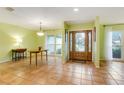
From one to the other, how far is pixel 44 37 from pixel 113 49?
529 cm

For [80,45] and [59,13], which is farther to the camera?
[80,45]

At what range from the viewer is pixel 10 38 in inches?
245

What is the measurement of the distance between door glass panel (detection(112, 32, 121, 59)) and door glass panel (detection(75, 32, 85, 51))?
182 cm

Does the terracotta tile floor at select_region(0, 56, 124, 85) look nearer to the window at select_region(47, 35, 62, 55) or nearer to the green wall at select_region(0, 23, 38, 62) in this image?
the green wall at select_region(0, 23, 38, 62)

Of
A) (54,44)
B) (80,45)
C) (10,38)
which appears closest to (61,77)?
(80,45)

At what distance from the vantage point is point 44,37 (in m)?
8.80

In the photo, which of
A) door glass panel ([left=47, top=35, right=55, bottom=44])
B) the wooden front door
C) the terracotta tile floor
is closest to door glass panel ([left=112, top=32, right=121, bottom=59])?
the wooden front door

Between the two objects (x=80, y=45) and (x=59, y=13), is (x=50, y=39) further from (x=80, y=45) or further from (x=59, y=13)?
(x=59, y=13)

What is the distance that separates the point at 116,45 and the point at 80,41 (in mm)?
2156
